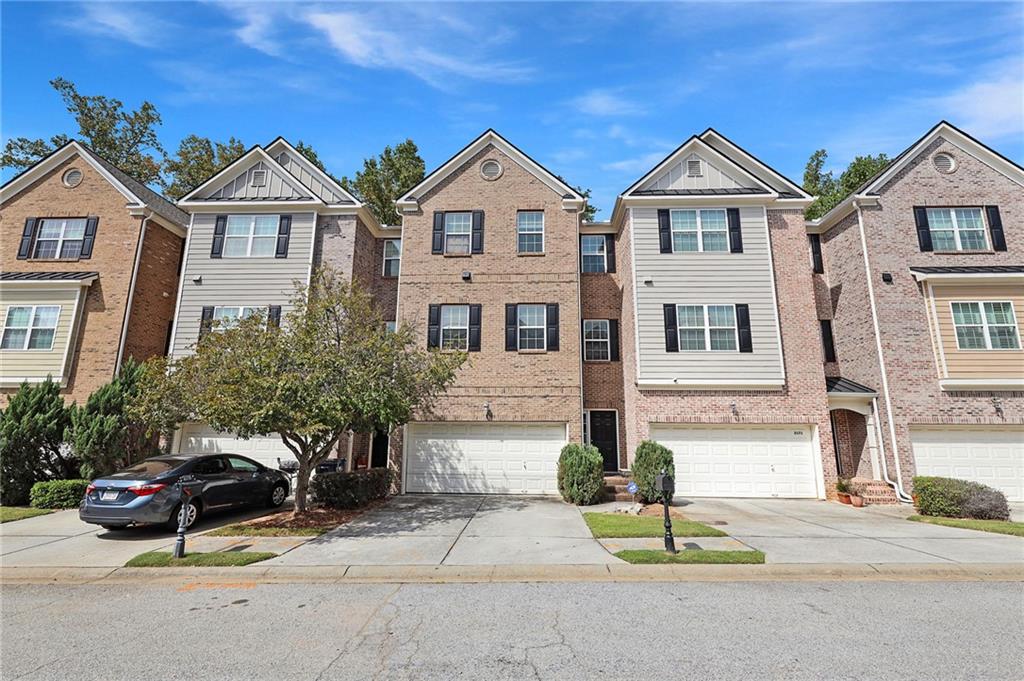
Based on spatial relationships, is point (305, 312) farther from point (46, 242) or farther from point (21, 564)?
point (46, 242)

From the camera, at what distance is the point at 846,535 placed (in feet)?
32.3

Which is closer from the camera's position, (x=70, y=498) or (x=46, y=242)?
(x=70, y=498)

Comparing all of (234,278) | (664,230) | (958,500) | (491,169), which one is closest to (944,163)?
(664,230)

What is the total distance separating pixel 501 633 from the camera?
209 inches

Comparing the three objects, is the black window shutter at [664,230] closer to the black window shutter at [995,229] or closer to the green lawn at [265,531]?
the black window shutter at [995,229]

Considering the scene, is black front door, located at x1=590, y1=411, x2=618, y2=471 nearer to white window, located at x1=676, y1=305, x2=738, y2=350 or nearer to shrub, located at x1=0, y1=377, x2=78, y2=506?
white window, located at x1=676, y1=305, x2=738, y2=350

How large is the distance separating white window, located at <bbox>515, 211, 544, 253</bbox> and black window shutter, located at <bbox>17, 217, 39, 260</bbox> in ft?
58.8

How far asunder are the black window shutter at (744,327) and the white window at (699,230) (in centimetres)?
223

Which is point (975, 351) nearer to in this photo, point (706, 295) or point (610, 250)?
point (706, 295)

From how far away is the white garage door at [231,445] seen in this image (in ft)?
52.3

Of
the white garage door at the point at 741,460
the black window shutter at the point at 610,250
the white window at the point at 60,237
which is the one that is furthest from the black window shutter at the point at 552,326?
the white window at the point at 60,237

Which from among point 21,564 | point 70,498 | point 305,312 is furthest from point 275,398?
point 70,498

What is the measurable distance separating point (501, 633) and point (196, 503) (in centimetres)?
892

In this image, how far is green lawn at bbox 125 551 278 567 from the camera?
795 cm
